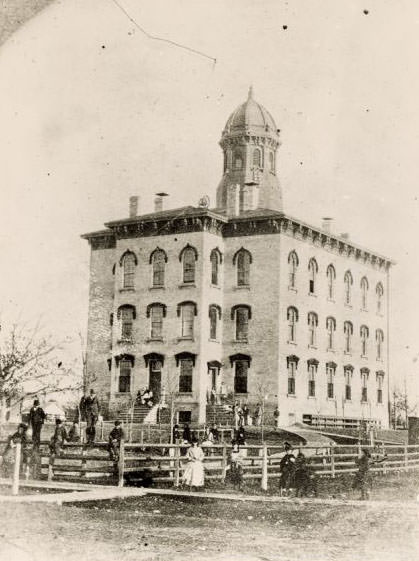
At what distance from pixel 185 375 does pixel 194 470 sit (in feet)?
81.9

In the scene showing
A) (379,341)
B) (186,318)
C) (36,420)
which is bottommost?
(36,420)

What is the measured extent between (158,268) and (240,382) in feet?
23.0

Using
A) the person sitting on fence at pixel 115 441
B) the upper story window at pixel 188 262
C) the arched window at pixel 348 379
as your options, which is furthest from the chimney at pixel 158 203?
the person sitting on fence at pixel 115 441

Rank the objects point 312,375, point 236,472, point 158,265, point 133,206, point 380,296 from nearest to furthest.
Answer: point 236,472 → point 158,265 → point 312,375 → point 133,206 → point 380,296

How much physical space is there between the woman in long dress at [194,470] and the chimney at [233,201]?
26505 mm

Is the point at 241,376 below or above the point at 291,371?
below

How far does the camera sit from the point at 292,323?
46094 millimetres

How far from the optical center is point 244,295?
46.0m

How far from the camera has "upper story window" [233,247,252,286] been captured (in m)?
46.0

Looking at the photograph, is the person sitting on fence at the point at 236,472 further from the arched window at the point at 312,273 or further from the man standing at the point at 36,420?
the arched window at the point at 312,273

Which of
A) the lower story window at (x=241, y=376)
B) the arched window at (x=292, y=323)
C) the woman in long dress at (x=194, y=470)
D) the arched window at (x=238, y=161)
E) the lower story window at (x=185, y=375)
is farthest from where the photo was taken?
the arched window at (x=238, y=161)

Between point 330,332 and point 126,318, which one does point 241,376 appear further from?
point 126,318

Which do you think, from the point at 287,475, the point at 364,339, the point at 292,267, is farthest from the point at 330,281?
the point at 287,475

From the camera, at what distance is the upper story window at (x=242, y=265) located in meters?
46.0
